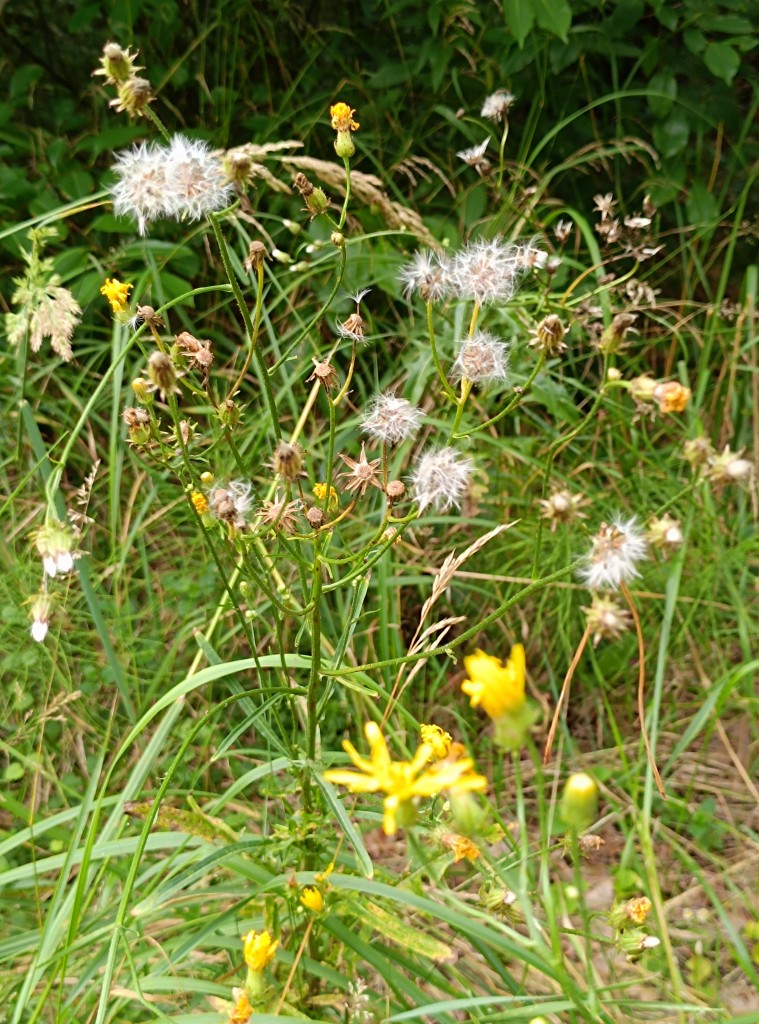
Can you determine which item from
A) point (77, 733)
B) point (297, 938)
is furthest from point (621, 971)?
point (77, 733)

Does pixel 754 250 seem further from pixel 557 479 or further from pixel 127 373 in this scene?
pixel 127 373

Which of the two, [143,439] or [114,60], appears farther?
[143,439]

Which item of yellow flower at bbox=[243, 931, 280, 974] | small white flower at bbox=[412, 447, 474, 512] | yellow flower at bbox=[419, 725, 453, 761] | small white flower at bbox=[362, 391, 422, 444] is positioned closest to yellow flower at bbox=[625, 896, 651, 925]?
yellow flower at bbox=[419, 725, 453, 761]

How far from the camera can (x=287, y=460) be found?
0.87 meters

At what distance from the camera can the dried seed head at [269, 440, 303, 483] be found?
859 millimetres

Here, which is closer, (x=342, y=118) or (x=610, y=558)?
(x=610, y=558)

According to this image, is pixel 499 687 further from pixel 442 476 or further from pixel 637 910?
pixel 637 910

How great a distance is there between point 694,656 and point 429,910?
107 centimetres

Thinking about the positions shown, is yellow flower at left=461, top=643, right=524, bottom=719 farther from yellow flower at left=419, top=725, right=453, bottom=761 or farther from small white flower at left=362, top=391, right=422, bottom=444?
small white flower at left=362, top=391, right=422, bottom=444

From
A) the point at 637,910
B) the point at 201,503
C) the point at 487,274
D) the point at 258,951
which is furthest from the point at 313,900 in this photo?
the point at 487,274

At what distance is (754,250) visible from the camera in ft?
7.99

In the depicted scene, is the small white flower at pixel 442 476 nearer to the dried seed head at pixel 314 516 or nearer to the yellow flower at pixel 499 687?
the dried seed head at pixel 314 516

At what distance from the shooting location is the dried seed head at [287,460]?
86cm

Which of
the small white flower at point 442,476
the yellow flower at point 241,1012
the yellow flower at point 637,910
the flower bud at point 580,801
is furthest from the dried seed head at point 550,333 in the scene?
the yellow flower at point 241,1012
